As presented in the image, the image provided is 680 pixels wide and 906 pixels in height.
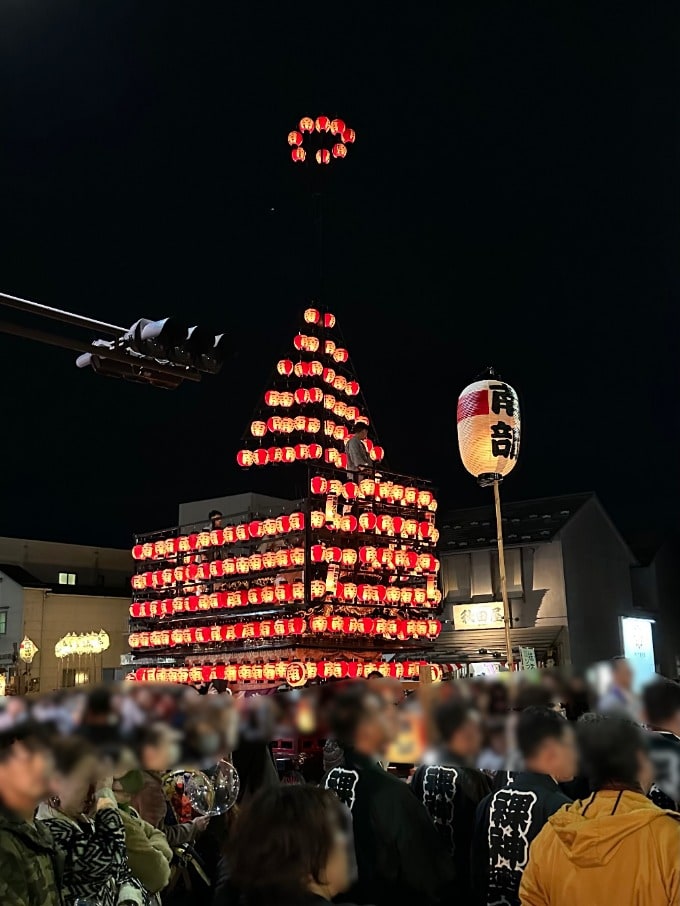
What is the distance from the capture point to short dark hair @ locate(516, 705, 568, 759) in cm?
322

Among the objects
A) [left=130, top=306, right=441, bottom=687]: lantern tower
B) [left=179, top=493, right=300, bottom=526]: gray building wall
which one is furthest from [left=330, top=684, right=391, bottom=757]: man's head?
[left=179, top=493, right=300, bottom=526]: gray building wall

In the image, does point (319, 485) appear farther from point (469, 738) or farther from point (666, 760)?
point (666, 760)

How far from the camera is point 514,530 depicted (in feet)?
105

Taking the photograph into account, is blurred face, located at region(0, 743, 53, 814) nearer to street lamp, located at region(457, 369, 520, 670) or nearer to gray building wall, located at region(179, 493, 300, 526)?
street lamp, located at region(457, 369, 520, 670)

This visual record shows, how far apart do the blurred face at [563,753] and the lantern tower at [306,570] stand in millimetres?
20653

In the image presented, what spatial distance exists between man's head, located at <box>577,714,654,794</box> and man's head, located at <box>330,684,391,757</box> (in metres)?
0.99

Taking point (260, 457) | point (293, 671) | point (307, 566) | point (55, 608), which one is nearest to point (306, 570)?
point (307, 566)

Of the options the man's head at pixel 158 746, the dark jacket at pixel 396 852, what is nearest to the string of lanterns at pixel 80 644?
the man's head at pixel 158 746

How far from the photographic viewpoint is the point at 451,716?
10.7 ft

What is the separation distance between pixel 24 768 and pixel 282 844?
147 cm

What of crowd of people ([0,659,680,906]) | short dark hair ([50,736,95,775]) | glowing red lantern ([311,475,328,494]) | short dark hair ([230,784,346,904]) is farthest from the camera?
glowing red lantern ([311,475,328,494])

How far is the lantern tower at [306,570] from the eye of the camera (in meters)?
24.8

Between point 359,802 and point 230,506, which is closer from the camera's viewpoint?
point 359,802

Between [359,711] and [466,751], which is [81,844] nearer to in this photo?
[359,711]
